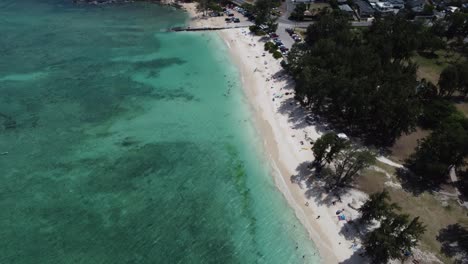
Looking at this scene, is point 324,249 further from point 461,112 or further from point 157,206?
point 461,112

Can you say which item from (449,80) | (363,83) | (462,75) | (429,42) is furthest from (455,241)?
(429,42)

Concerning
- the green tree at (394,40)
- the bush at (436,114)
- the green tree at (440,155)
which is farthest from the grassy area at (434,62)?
the green tree at (440,155)

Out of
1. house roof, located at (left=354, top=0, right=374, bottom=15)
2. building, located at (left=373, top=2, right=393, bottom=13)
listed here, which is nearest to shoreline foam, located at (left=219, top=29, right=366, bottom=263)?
house roof, located at (left=354, top=0, right=374, bottom=15)

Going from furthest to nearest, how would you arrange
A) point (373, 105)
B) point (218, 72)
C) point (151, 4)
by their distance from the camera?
point (151, 4) → point (218, 72) → point (373, 105)

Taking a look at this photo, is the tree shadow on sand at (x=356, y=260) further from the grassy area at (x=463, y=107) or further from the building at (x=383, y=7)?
the building at (x=383, y=7)

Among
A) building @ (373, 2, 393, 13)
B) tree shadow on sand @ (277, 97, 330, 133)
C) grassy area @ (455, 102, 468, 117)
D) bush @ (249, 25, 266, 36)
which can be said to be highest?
building @ (373, 2, 393, 13)

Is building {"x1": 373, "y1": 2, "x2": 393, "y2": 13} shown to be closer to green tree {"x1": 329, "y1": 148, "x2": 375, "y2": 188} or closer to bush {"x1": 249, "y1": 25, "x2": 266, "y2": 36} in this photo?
bush {"x1": 249, "y1": 25, "x2": 266, "y2": 36}

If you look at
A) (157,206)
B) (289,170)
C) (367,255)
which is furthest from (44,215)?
(367,255)
